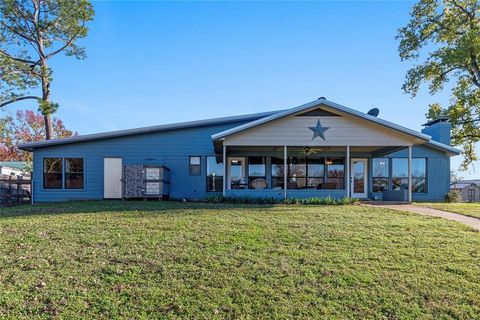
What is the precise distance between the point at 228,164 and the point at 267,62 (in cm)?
528

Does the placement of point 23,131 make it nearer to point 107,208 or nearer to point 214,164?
point 214,164

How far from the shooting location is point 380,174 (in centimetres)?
1670

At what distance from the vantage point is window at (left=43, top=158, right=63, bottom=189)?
1576cm

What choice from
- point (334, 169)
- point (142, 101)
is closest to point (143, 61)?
point (142, 101)

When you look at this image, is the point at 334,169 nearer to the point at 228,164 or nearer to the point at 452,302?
the point at 228,164

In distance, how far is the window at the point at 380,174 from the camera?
54.6ft

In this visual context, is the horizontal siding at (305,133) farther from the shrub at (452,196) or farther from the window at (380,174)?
the shrub at (452,196)

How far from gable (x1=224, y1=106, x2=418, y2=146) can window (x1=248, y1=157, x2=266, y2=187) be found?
3081mm

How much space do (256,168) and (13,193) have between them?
10751 mm

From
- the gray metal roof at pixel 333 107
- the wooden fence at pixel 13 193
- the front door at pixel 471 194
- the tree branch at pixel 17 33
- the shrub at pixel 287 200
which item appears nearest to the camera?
the shrub at pixel 287 200

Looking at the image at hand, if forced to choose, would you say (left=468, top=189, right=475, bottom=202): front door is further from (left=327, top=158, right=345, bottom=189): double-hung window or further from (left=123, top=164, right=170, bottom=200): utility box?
(left=123, top=164, right=170, bottom=200): utility box

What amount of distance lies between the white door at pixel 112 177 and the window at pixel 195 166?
3.11m

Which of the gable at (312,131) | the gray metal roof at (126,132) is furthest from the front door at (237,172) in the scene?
the gable at (312,131)

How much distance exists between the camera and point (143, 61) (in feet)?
58.4
